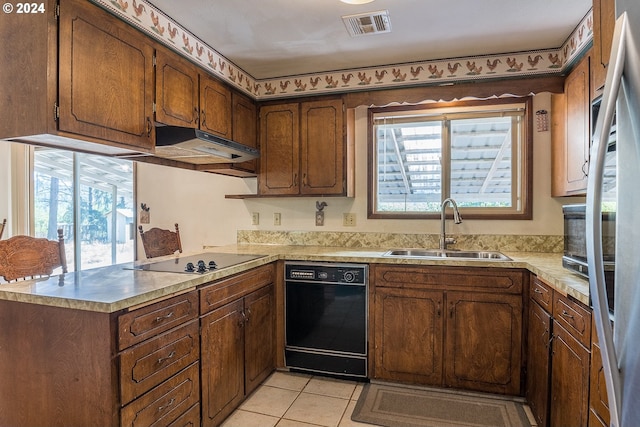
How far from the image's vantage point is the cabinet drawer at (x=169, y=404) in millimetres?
1385

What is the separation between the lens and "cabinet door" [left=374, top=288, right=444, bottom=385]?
2.33 meters

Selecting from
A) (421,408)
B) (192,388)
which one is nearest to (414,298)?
(421,408)

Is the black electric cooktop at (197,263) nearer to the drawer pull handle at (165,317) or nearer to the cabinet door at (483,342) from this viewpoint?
the drawer pull handle at (165,317)

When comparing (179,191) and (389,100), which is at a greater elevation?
(389,100)

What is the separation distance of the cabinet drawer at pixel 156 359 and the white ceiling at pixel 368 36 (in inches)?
68.6

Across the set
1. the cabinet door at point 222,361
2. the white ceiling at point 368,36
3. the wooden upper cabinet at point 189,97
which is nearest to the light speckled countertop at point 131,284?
the cabinet door at point 222,361

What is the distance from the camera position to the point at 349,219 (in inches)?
122

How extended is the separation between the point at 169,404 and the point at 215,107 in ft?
6.17

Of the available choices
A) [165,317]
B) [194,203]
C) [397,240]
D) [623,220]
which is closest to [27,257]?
[165,317]

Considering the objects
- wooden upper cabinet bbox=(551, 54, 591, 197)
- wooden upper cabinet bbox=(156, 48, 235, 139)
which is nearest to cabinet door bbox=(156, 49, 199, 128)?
wooden upper cabinet bbox=(156, 48, 235, 139)

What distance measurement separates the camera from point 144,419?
4.69 ft

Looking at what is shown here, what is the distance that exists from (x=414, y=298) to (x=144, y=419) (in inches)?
64.4

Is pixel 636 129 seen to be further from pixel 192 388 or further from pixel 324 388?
pixel 324 388

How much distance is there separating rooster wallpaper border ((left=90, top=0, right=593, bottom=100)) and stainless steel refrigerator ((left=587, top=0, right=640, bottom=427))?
1711 mm
